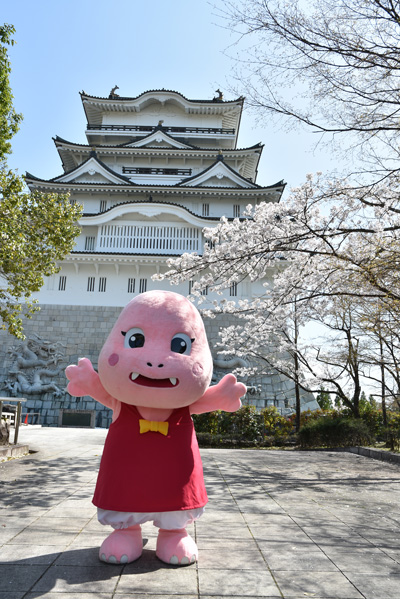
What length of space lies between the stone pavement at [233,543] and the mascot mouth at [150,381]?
121 cm

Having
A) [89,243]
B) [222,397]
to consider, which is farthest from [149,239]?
[222,397]

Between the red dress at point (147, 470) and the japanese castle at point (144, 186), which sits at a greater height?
the japanese castle at point (144, 186)

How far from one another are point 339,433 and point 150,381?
1125 cm

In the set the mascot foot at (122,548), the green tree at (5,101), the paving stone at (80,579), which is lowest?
the paving stone at (80,579)

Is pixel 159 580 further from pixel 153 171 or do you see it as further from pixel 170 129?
pixel 170 129

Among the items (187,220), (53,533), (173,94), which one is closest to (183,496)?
(53,533)

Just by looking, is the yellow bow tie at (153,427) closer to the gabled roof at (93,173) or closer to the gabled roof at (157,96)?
the gabled roof at (93,173)

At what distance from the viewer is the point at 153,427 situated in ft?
10.3

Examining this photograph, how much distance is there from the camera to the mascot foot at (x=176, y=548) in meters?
2.99

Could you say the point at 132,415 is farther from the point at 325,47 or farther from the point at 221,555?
the point at 325,47

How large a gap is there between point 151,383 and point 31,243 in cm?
727

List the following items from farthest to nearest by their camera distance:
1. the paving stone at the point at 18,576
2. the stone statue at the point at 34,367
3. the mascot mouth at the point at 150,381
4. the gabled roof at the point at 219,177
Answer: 1. the gabled roof at the point at 219,177
2. the stone statue at the point at 34,367
3. the mascot mouth at the point at 150,381
4. the paving stone at the point at 18,576

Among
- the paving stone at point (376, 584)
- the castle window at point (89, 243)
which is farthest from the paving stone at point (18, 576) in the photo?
the castle window at point (89, 243)

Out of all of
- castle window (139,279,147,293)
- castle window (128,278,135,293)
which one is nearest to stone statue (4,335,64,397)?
castle window (128,278,135,293)
